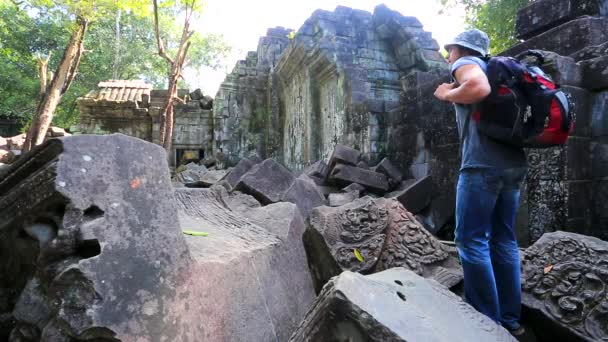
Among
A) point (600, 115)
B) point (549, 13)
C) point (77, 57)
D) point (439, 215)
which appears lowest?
point (439, 215)

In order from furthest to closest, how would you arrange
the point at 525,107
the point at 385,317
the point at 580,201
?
the point at 580,201
the point at 525,107
the point at 385,317

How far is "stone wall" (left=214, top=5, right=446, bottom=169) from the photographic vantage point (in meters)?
6.91

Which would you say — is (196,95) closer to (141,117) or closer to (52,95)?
(141,117)

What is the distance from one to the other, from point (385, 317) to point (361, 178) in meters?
4.19

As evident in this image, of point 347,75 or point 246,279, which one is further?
point 347,75

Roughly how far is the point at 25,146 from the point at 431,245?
8870mm

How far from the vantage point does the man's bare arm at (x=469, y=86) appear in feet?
6.22

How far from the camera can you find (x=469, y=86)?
1912 millimetres

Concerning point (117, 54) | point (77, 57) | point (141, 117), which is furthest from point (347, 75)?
point (117, 54)

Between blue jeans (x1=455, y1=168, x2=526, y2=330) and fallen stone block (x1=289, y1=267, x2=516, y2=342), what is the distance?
0.20 metres

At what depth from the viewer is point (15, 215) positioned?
183 centimetres

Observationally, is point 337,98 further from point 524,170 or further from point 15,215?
point 15,215

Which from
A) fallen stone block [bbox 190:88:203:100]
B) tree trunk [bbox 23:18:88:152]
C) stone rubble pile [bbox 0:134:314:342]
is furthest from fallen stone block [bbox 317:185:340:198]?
fallen stone block [bbox 190:88:203:100]

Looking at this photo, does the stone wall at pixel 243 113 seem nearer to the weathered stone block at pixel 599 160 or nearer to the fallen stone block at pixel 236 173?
the fallen stone block at pixel 236 173
